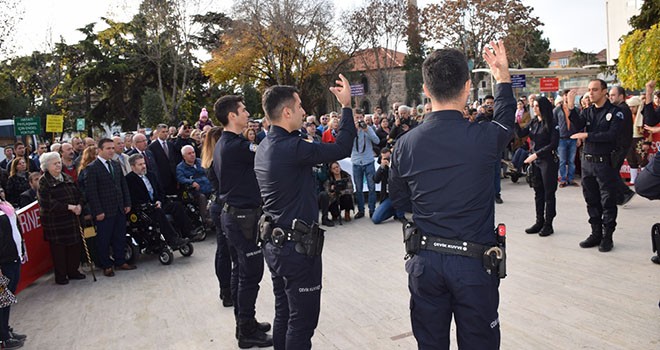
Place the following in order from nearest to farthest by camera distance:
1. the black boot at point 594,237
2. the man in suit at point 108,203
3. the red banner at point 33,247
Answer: the black boot at point 594,237 < the red banner at point 33,247 < the man in suit at point 108,203

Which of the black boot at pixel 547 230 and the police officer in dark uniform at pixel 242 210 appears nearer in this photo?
the police officer in dark uniform at pixel 242 210

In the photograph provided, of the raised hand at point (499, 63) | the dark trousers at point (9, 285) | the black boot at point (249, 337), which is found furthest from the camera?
the dark trousers at point (9, 285)

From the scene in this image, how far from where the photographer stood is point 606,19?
38438 millimetres

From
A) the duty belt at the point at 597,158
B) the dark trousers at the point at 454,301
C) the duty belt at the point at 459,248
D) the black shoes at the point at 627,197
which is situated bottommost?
the black shoes at the point at 627,197

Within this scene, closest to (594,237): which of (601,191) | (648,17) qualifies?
(601,191)

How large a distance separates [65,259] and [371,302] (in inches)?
174

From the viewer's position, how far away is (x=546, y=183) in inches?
285

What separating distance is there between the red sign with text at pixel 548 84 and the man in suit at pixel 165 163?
14.5 meters

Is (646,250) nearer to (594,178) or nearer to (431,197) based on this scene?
(594,178)

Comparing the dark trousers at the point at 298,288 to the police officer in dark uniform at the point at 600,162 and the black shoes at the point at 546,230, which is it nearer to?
the police officer in dark uniform at the point at 600,162

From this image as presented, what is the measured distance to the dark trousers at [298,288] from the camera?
3.28m

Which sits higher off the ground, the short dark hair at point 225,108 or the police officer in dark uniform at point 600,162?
the short dark hair at point 225,108

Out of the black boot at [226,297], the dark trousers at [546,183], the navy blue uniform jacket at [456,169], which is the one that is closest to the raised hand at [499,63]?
the navy blue uniform jacket at [456,169]

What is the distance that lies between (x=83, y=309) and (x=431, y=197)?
4773 mm
